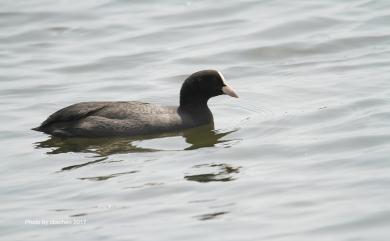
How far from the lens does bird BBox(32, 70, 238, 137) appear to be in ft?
40.3

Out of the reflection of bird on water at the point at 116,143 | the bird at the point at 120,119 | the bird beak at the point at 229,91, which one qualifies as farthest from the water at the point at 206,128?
the bird beak at the point at 229,91

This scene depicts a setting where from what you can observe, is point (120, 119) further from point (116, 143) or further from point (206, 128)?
point (206, 128)

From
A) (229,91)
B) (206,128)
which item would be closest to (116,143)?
(206,128)

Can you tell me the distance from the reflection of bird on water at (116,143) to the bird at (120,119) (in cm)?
7

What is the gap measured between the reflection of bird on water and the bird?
70 mm

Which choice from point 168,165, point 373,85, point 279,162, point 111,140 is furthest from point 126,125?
point 373,85

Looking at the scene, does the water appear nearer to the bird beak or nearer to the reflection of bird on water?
the reflection of bird on water

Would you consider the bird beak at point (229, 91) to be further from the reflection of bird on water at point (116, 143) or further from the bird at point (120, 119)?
the reflection of bird on water at point (116, 143)

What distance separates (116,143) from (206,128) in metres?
1.17

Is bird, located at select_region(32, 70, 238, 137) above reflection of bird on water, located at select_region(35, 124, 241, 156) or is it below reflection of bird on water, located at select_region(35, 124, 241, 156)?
above

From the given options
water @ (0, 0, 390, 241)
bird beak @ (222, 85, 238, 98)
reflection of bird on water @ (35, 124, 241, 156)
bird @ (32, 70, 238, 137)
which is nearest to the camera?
water @ (0, 0, 390, 241)

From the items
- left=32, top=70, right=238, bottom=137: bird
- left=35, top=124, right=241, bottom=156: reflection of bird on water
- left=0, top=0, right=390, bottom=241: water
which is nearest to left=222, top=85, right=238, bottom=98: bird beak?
left=32, top=70, right=238, bottom=137: bird

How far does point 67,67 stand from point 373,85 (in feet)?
16.2

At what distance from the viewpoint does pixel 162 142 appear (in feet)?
39.6
